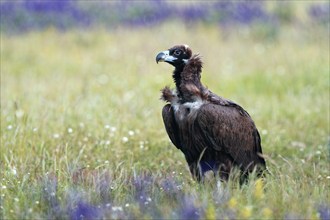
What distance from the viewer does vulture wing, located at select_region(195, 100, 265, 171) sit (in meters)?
5.09

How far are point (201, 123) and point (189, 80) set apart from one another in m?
0.33

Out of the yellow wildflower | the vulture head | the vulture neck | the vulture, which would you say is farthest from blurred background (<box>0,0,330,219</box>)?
the vulture head

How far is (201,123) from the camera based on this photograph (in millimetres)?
5070

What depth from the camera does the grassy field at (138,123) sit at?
14.4ft

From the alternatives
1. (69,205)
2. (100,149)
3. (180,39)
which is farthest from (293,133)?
(180,39)

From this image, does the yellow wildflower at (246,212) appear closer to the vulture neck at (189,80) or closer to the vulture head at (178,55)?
the vulture neck at (189,80)

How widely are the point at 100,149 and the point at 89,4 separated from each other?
9.71 meters

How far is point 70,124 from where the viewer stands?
7.20m

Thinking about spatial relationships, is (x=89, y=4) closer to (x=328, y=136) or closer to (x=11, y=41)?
(x=11, y=41)

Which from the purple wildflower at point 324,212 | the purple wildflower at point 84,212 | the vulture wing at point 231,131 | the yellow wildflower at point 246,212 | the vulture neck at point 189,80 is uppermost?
the vulture neck at point 189,80

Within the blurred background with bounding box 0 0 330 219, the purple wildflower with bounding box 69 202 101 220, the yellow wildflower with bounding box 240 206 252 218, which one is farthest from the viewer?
the blurred background with bounding box 0 0 330 219

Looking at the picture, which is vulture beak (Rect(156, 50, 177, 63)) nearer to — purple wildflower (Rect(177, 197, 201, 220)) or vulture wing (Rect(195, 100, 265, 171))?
vulture wing (Rect(195, 100, 265, 171))

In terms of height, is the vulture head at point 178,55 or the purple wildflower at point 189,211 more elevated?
the vulture head at point 178,55

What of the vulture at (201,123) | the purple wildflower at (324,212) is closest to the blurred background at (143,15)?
the vulture at (201,123)
